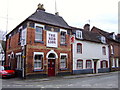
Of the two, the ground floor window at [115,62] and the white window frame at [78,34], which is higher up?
the white window frame at [78,34]

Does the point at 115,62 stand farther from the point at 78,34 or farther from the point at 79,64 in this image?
the point at 78,34

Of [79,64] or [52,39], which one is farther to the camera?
[79,64]

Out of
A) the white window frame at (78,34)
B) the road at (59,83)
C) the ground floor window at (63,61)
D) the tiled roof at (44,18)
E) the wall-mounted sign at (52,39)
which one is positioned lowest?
the road at (59,83)

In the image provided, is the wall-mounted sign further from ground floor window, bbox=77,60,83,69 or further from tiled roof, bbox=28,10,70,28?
ground floor window, bbox=77,60,83,69

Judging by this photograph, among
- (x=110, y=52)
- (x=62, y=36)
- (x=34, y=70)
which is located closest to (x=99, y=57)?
(x=110, y=52)

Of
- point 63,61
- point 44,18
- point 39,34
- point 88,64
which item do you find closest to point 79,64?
point 88,64

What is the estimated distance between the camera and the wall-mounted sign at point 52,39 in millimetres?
16766

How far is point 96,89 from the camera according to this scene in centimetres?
907

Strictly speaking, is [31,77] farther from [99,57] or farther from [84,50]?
[99,57]

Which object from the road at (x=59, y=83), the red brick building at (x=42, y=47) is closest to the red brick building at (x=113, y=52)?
the red brick building at (x=42, y=47)

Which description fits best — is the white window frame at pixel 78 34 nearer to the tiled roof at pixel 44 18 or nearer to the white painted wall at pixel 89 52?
the white painted wall at pixel 89 52

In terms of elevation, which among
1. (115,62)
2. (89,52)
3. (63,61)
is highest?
(89,52)

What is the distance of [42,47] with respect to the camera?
16.1 metres

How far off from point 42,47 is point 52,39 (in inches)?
77.0
